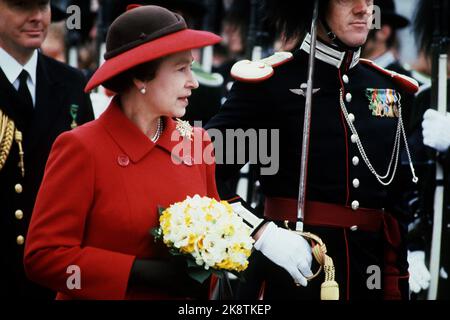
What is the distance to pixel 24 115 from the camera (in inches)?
193

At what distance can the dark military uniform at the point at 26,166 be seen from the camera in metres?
4.76

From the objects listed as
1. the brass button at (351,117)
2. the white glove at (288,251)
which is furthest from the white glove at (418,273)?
the white glove at (288,251)

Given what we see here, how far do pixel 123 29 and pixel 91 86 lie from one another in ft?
0.80

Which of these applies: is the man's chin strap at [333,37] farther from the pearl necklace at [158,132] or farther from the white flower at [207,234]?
the white flower at [207,234]

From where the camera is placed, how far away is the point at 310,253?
4.26 metres

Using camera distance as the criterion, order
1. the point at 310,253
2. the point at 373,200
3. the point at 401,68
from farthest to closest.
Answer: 1. the point at 401,68
2. the point at 373,200
3. the point at 310,253

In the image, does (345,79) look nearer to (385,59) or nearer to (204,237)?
(204,237)

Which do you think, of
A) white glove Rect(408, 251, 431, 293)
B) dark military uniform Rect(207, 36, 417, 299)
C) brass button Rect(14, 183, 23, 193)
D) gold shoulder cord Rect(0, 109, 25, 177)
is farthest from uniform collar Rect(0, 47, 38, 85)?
white glove Rect(408, 251, 431, 293)

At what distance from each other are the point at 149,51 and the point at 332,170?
1.19 m

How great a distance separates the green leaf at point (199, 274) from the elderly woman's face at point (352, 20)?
1469 mm

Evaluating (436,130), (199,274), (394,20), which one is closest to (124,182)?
(199,274)

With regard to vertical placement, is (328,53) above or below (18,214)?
above
